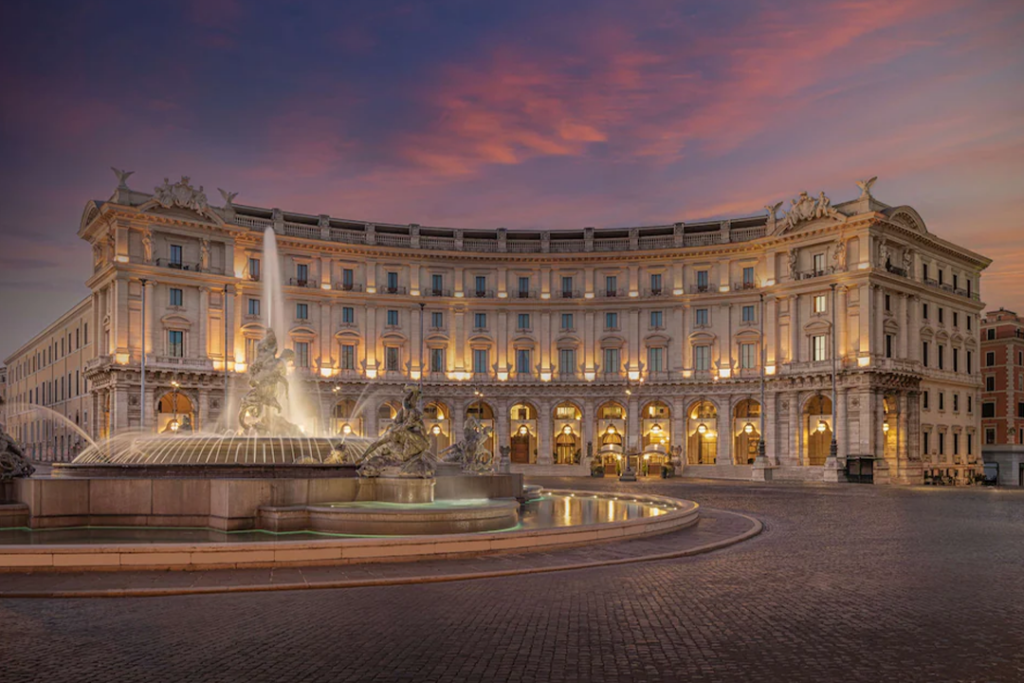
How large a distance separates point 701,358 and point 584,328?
37.0 ft

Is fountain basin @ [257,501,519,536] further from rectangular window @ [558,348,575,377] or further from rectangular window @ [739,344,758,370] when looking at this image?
rectangular window @ [558,348,575,377]

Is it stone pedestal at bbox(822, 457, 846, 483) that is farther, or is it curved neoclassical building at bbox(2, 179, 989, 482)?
curved neoclassical building at bbox(2, 179, 989, 482)

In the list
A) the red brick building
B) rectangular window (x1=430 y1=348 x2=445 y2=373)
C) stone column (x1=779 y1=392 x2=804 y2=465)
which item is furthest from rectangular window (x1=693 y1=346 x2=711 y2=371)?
the red brick building

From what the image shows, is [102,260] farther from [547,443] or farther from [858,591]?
[858,591]

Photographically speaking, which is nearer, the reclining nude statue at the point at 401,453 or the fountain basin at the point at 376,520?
the fountain basin at the point at 376,520

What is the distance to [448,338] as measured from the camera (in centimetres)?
8138

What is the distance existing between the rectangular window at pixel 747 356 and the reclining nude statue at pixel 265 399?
2180 inches

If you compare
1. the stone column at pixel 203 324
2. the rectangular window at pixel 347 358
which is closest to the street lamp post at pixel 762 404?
the rectangular window at pixel 347 358

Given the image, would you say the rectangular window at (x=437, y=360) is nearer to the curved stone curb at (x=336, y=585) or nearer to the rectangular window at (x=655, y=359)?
the rectangular window at (x=655, y=359)

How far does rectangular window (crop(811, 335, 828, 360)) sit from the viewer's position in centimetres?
7069

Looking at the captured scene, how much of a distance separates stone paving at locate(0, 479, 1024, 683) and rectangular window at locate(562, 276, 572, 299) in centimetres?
6646

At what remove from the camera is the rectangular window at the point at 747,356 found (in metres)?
76.4

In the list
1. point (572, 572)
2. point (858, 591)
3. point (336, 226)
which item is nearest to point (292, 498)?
point (572, 572)

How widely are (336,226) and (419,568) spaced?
6950 centimetres
